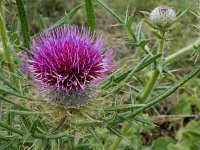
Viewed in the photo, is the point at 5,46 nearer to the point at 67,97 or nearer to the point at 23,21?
the point at 23,21

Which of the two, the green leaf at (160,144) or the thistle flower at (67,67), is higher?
the thistle flower at (67,67)

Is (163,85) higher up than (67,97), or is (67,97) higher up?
(67,97)

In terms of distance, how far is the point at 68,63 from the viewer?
7.27 feet

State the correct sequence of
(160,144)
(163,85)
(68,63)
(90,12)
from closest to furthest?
(68,63) < (90,12) < (163,85) < (160,144)

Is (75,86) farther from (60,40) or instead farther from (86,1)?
(86,1)

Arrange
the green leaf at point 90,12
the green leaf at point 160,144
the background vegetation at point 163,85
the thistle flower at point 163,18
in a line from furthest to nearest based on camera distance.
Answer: the green leaf at point 160,144 < the background vegetation at point 163,85 < the thistle flower at point 163,18 < the green leaf at point 90,12

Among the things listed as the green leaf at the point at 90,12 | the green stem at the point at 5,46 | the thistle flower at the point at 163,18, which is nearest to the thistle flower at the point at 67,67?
the green stem at the point at 5,46

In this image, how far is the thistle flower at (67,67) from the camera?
2.21 meters

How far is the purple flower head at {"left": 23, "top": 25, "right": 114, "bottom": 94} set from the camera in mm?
2213

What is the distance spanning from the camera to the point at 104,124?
2.15m

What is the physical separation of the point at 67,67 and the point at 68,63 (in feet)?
0.07

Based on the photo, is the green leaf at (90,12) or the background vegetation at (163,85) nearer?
the green leaf at (90,12)

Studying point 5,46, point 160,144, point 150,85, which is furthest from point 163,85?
point 160,144

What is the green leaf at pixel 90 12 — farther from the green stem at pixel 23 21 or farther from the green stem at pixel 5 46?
the green stem at pixel 5 46
